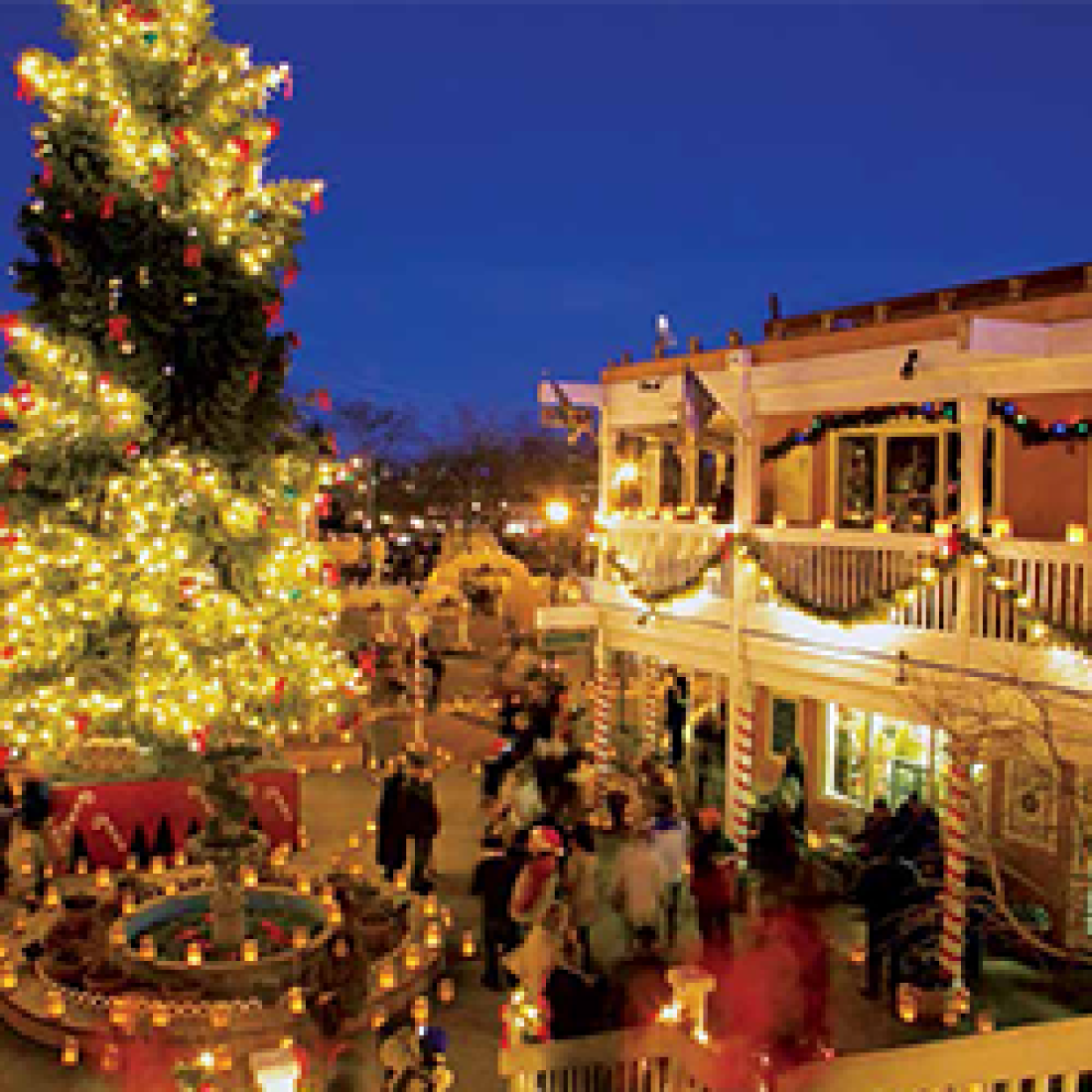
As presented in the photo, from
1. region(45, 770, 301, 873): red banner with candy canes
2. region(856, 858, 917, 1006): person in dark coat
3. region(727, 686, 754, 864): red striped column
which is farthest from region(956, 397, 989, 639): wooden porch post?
region(45, 770, 301, 873): red banner with candy canes

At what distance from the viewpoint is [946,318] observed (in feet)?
37.4

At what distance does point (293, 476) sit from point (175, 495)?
Result: 1278 mm

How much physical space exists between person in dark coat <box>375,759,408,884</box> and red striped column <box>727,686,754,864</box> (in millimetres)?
3998

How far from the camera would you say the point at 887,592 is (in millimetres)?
11500

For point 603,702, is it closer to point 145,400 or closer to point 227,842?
point 227,842

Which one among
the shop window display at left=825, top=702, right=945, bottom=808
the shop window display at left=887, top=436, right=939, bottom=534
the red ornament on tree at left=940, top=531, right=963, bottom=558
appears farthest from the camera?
the shop window display at left=887, top=436, right=939, bottom=534

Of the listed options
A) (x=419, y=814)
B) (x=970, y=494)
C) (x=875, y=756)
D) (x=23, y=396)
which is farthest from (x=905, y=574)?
(x=23, y=396)

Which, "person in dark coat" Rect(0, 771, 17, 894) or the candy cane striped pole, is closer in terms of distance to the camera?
"person in dark coat" Rect(0, 771, 17, 894)

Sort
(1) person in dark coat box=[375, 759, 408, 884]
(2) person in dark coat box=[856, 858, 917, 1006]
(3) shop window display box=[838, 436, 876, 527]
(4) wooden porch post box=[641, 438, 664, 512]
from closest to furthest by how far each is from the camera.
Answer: (2) person in dark coat box=[856, 858, 917, 1006] < (1) person in dark coat box=[375, 759, 408, 884] < (3) shop window display box=[838, 436, 876, 527] < (4) wooden porch post box=[641, 438, 664, 512]

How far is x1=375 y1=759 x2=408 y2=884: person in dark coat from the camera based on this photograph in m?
12.4

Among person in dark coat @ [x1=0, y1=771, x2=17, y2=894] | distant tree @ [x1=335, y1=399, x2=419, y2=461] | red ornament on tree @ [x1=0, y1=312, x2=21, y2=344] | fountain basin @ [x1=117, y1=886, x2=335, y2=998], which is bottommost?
fountain basin @ [x1=117, y1=886, x2=335, y2=998]

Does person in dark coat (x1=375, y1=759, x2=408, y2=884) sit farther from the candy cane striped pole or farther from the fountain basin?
the candy cane striped pole

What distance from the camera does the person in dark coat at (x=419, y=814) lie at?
12406mm

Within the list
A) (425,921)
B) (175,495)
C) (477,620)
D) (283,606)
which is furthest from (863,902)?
(477,620)
